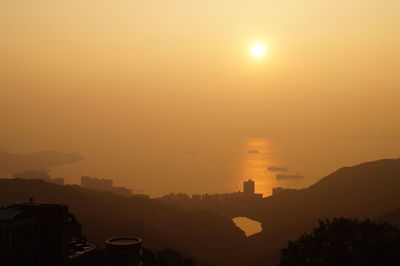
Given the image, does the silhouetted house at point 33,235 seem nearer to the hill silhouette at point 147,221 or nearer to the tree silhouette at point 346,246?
the tree silhouette at point 346,246

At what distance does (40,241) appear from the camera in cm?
2433

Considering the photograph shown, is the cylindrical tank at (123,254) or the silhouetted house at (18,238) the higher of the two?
the silhouetted house at (18,238)

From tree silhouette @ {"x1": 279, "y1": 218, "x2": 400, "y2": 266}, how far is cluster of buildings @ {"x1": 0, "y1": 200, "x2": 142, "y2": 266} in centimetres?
1043

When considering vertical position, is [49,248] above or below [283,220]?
above

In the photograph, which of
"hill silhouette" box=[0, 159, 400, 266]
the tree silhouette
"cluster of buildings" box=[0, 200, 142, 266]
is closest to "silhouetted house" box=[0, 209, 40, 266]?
"cluster of buildings" box=[0, 200, 142, 266]

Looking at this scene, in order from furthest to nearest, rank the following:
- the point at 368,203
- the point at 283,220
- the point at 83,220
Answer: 1. the point at 283,220
2. the point at 368,203
3. the point at 83,220

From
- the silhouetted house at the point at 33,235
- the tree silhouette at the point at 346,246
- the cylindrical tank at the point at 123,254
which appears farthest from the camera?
the cylindrical tank at the point at 123,254

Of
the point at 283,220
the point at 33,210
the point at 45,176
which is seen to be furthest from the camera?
the point at 45,176

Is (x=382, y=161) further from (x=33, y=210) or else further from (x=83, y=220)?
(x=33, y=210)

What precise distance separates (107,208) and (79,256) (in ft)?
209

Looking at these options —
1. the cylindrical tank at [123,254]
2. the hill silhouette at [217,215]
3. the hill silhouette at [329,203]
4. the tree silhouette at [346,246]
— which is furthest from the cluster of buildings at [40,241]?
the hill silhouette at [329,203]

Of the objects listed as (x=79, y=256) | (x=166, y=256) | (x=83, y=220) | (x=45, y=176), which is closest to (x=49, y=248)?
(x=79, y=256)

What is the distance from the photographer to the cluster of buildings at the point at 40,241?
21.6m

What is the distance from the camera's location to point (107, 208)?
91.4m
